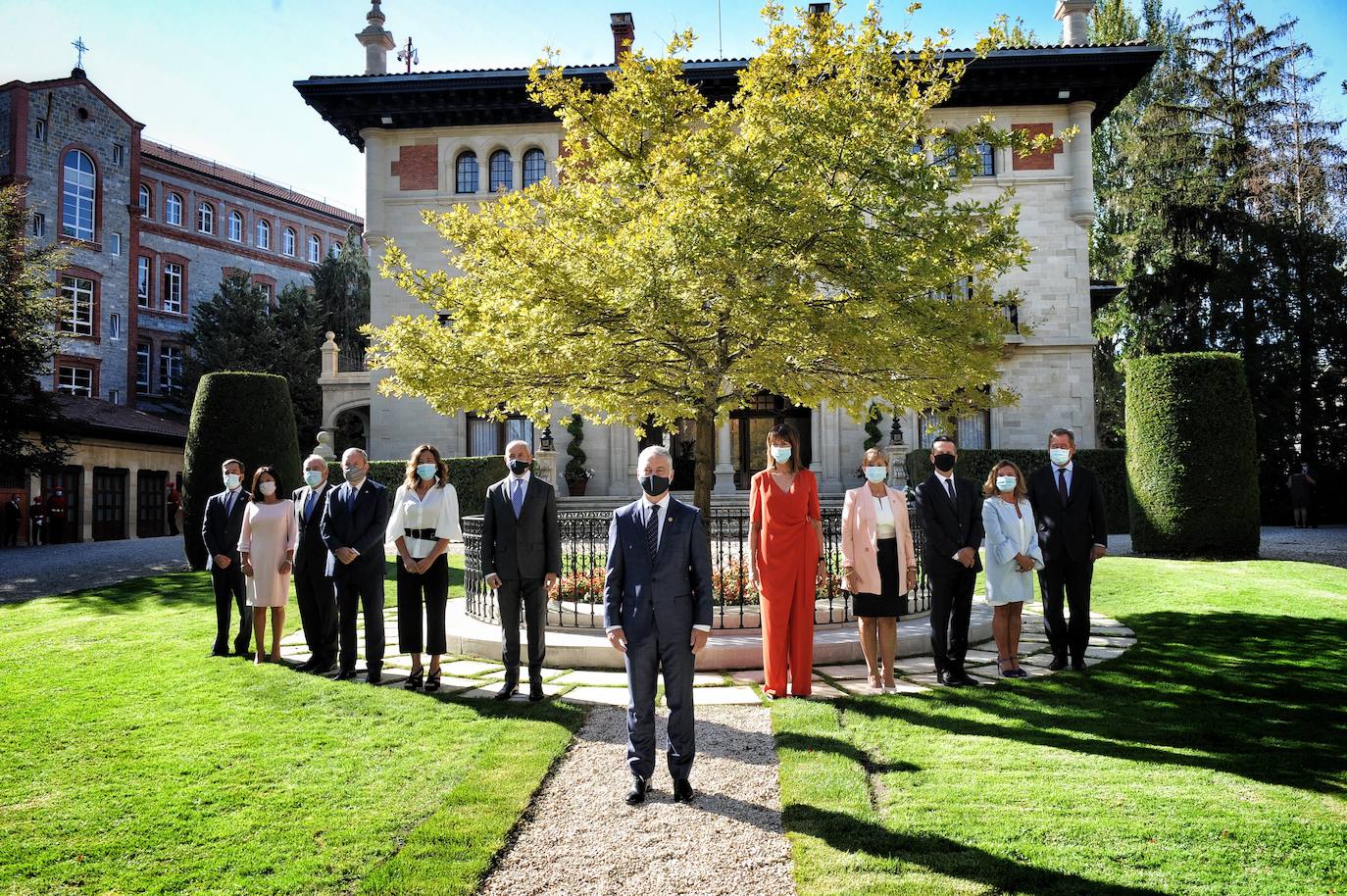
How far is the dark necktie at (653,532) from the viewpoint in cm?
468

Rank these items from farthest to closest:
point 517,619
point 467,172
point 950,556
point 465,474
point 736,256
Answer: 1. point 467,172
2. point 465,474
3. point 736,256
4. point 950,556
5. point 517,619

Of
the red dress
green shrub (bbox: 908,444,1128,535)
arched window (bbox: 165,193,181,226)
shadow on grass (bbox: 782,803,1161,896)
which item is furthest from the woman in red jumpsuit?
arched window (bbox: 165,193,181,226)

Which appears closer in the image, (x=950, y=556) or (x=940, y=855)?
(x=940, y=855)

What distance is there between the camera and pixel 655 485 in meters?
4.78

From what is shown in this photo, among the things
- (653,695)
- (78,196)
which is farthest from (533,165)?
(653,695)

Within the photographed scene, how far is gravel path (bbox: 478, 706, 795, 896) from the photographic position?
357 centimetres

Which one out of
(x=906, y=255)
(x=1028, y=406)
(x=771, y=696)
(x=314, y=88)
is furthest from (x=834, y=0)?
(x=314, y=88)

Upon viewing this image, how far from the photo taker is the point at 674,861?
3.76 metres

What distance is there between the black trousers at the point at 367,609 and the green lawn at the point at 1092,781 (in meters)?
3.58

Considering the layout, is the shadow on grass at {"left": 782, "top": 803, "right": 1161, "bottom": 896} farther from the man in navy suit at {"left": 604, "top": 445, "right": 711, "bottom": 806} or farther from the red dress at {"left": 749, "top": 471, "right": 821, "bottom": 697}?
the red dress at {"left": 749, "top": 471, "right": 821, "bottom": 697}

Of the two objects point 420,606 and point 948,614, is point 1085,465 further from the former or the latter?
point 420,606

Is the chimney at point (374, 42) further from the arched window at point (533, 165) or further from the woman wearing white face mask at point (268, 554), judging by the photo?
the woman wearing white face mask at point (268, 554)

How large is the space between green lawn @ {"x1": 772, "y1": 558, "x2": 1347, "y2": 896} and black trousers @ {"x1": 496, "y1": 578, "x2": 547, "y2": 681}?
1987mm

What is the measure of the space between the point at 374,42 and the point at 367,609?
961 inches
